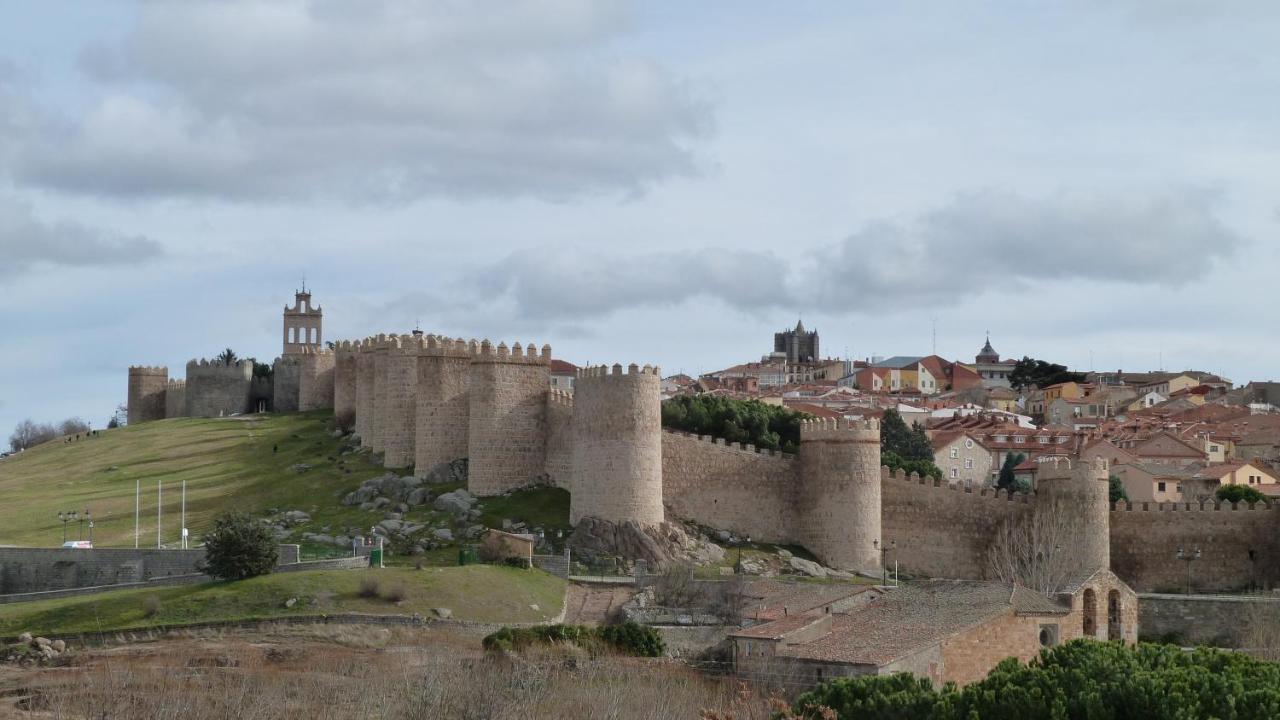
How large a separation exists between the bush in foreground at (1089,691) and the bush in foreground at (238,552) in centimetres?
2066

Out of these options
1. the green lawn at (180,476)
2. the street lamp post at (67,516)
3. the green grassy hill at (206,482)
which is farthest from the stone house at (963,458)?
the street lamp post at (67,516)

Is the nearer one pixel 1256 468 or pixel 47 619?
pixel 47 619

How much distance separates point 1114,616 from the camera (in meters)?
55.6

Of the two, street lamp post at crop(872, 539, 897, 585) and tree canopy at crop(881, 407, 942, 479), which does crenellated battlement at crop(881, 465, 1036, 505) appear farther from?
tree canopy at crop(881, 407, 942, 479)

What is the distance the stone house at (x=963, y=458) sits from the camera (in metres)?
98.1

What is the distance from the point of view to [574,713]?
37500 mm

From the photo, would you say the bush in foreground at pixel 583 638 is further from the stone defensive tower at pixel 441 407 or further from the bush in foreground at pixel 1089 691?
the stone defensive tower at pixel 441 407

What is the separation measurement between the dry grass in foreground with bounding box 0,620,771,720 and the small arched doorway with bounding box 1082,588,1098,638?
1385 centimetres

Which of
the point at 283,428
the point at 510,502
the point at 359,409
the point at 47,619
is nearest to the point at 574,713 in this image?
the point at 47,619

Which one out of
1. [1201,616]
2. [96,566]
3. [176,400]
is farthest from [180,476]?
[1201,616]

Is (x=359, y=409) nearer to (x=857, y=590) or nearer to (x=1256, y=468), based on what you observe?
(x=857, y=590)

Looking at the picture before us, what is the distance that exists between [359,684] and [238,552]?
14939 mm

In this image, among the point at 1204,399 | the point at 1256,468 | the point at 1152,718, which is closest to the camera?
the point at 1152,718

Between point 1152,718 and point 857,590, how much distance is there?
2031 cm
